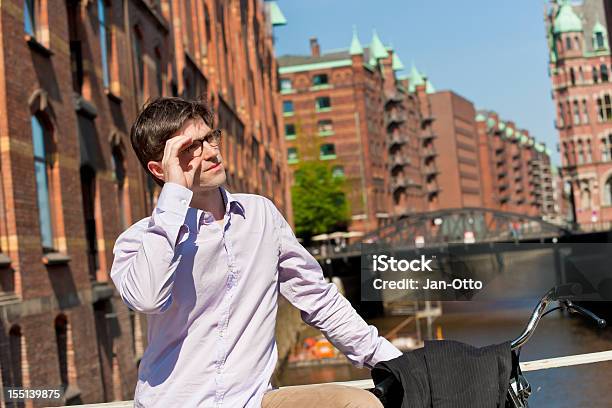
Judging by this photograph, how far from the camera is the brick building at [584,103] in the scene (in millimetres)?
92312

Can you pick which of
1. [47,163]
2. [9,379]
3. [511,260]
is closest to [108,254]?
[47,163]

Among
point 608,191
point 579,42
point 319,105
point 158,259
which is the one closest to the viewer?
point 158,259

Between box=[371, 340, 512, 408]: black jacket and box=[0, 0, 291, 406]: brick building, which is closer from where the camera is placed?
box=[371, 340, 512, 408]: black jacket

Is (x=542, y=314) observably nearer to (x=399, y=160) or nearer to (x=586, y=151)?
(x=399, y=160)

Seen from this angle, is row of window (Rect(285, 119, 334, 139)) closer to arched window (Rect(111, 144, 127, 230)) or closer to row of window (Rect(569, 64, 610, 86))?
row of window (Rect(569, 64, 610, 86))

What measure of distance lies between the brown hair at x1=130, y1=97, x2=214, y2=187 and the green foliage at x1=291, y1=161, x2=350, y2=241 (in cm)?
6527

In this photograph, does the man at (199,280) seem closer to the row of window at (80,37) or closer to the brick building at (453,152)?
A: the row of window at (80,37)

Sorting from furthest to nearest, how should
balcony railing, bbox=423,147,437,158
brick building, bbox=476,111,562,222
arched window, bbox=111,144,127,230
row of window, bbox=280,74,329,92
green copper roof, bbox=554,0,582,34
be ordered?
brick building, bbox=476,111,562,222, balcony railing, bbox=423,147,437,158, green copper roof, bbox=554,0,582,34, row of window, bbox=280,74,329,92, arched window, bbox=111,144,127,230

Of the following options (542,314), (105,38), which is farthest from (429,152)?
(542,314)

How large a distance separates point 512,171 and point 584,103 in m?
47.1

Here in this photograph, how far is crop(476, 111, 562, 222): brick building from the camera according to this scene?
417 ft

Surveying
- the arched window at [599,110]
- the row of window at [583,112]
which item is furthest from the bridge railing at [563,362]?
the arched window at [599,110]

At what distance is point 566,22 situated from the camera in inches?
3971

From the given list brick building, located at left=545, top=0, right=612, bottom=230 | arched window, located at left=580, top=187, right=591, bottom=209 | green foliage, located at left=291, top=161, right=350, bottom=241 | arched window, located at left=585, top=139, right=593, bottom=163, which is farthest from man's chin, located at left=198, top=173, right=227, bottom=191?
arched window, located at left=585, top=139, right=593, bottom=163
